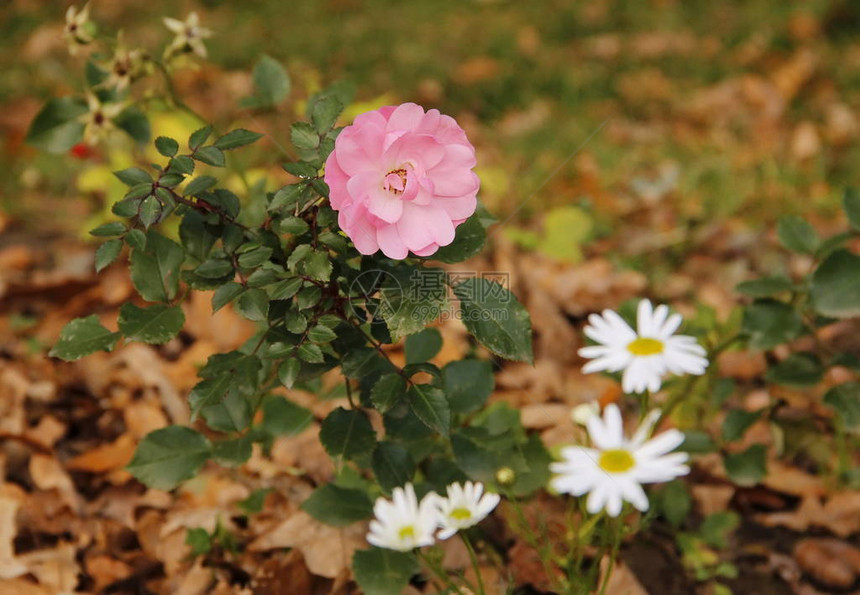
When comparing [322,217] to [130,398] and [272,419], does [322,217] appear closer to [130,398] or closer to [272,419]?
[272,419]

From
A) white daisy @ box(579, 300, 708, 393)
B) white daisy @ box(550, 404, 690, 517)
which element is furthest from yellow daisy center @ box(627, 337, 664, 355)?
white daisy @ box(550, 404, 690, 517)

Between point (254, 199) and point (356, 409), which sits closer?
point (356, 409)

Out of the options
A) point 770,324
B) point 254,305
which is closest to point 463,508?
point 254,305

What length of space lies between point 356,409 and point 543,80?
2604 mm

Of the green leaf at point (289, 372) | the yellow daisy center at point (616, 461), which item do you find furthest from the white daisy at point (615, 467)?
the green leaf at point (289, 372)

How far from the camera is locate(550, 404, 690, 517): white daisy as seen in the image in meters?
0.95

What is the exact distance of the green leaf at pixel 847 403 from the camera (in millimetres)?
1453

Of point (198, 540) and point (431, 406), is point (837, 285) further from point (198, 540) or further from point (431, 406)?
point (198, 540)

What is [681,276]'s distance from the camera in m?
2.39

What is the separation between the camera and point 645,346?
1.14 m

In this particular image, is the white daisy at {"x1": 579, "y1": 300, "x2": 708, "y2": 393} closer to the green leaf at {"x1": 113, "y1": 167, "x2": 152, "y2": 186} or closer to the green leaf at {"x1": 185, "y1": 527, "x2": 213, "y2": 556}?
the green leaf at {"x1": 113, "y1": 167, "x2": 152, "y2": 186}

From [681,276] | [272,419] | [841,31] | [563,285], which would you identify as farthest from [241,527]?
[841,31]

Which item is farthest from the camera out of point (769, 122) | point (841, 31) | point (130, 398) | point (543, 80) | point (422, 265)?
point (841, 31)

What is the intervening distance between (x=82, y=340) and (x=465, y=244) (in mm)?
566
